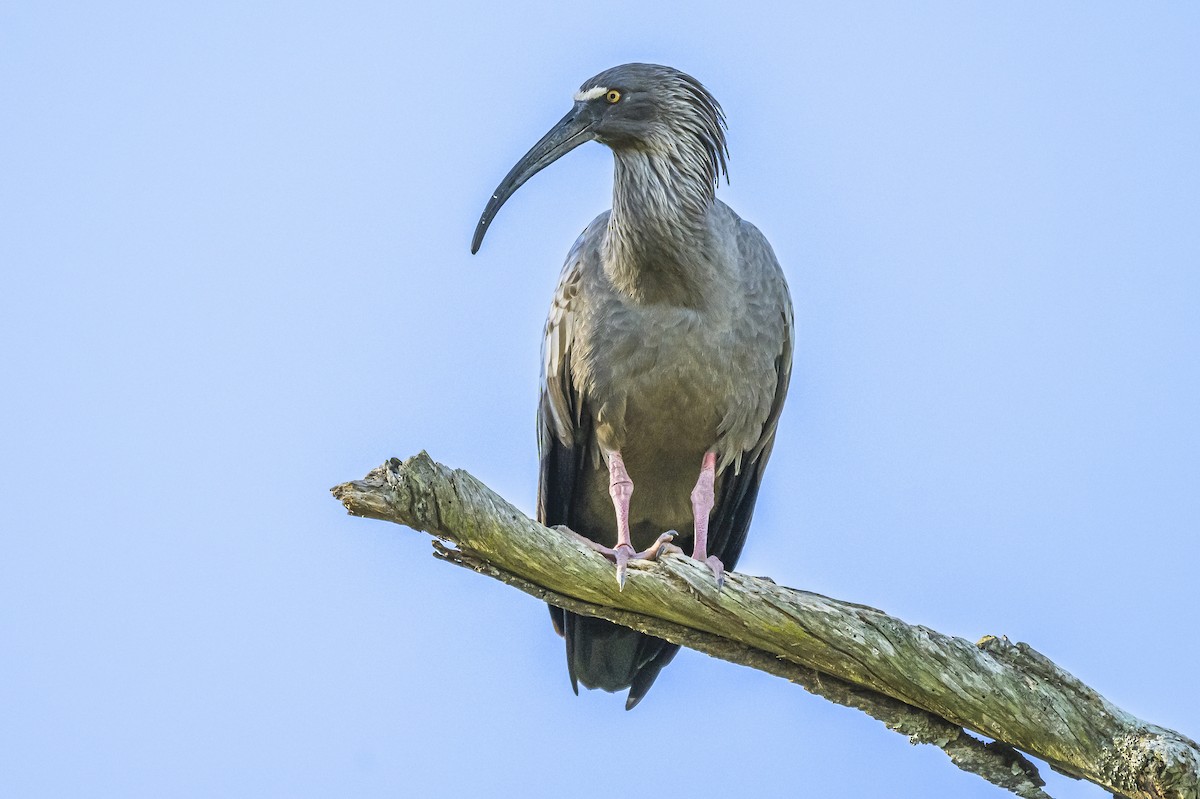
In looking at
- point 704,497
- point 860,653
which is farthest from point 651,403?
point 860,653

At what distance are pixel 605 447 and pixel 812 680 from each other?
2155mm

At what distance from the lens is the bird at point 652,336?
7.11 metres

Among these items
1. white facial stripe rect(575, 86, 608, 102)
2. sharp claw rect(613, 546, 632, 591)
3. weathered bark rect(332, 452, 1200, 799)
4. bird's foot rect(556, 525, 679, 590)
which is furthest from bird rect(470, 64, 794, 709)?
weathered bark rect(332, 452, 1200, 799)

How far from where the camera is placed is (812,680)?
5.65 m

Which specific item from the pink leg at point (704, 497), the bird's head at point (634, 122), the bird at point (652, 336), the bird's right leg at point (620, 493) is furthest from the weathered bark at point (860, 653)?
the bird's head at point (634, 122)

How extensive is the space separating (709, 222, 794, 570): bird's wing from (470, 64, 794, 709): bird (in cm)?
1

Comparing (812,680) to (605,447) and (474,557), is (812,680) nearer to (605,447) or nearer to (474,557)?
(474,557)

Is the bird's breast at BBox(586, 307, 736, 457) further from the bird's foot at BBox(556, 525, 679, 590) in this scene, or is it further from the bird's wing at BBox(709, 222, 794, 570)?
the bird's foot at BBox(556, 525, 679, 590)

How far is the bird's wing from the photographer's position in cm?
736

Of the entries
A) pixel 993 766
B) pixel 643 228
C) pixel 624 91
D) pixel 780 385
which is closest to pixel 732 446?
pixel 780 385

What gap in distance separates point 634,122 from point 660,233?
638mm

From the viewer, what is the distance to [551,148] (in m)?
7.38

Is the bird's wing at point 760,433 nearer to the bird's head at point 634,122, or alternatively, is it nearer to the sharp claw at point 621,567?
the bird's head at point 634,122

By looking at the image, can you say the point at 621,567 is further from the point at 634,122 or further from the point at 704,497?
the point at 634,122
